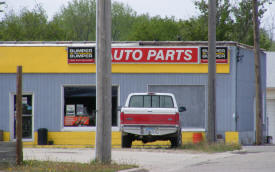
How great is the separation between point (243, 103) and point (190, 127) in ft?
10.2

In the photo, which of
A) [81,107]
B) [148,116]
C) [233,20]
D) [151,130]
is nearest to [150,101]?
[148,116]

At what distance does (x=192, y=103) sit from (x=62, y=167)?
1442 cm

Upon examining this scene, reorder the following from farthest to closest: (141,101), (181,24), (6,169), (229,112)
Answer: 1. (181,24)
2. (229,112)
3. (141,101)
4. (6,169)

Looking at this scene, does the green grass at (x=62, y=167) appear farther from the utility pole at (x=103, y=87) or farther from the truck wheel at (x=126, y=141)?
the truck wheel at (x=126, y=141)

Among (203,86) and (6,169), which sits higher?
(203,86)

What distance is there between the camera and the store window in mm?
26875

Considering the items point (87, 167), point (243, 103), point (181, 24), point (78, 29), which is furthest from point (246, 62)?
point (78, 29)

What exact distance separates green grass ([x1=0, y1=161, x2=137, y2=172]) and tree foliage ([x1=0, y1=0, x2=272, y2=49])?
39.7 metres

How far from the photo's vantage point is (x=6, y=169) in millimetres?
13172

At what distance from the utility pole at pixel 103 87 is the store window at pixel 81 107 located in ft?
41.1

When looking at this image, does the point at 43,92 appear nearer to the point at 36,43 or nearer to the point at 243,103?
the point at 36,43

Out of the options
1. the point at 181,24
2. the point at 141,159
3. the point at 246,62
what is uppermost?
the point at 181,24

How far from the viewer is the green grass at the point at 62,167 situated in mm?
12812

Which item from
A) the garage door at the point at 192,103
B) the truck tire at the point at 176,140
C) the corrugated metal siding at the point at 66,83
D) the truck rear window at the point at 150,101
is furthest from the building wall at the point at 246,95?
the truck rear window at the point at 150,101
